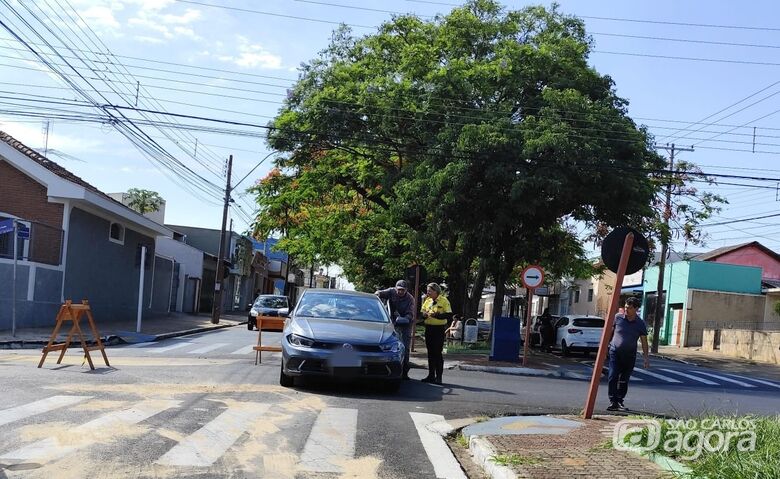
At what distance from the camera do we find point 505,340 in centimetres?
1858

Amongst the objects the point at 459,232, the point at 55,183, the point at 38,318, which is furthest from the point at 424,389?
the point at 55,183

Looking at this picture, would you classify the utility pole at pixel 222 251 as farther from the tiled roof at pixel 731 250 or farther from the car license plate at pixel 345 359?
the tiled roof at pixel 731 250

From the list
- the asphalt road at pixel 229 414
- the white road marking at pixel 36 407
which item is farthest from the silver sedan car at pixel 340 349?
the white road marking at pixel 36 407

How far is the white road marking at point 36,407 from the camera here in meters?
7.28

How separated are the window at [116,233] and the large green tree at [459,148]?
5144mm

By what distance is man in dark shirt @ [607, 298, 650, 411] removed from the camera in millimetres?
10289

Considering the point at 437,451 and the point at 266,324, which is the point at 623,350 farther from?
the point at 266,324

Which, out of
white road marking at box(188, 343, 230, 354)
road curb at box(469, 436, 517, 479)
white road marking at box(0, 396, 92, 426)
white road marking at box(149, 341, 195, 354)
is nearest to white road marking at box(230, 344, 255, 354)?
white road marking at box(188, 343, 230, 354)

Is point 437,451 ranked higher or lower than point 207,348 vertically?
higher

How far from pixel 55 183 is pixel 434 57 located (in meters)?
12.3

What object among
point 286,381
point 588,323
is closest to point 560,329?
point 588,323

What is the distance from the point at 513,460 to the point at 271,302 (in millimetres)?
25479

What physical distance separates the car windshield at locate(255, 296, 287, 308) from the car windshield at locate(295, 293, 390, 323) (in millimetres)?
18530

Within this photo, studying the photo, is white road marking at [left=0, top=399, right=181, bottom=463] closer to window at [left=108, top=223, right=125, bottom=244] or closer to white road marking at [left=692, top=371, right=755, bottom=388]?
white road marking at [left=692, top=371, right=755, bottom=388]
